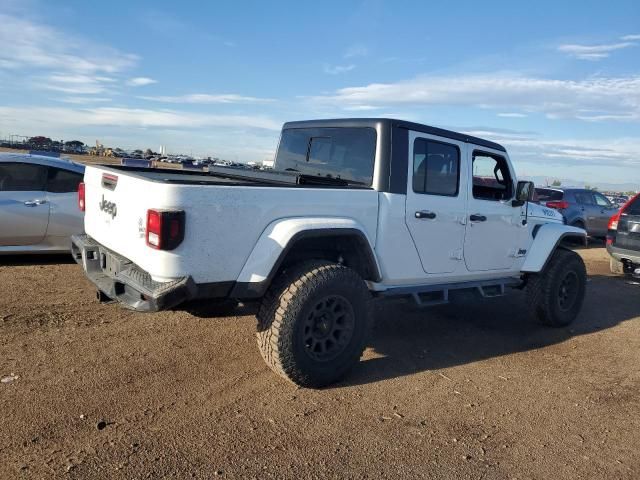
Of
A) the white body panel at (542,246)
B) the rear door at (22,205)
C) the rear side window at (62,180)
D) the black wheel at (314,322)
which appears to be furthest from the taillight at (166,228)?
the rear side window at (62,180)

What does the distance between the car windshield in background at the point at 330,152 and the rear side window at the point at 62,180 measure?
3138mm

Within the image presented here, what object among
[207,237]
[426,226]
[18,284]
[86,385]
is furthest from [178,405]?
[18,284]

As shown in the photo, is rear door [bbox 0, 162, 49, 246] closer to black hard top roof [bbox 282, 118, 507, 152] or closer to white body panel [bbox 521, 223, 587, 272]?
black hard top roof [bbox 282, 118, 507, 152]

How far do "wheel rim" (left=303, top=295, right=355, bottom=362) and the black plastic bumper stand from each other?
96 cm

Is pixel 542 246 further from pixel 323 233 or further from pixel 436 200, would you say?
pixel 323 233

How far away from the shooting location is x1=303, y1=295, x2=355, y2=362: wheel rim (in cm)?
412

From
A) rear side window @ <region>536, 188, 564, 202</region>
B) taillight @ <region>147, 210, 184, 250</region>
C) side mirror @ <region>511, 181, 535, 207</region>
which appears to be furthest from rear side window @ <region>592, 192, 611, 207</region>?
taillight @ <region>147, 210, 184, 250</region>

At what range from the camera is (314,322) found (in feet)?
13.7

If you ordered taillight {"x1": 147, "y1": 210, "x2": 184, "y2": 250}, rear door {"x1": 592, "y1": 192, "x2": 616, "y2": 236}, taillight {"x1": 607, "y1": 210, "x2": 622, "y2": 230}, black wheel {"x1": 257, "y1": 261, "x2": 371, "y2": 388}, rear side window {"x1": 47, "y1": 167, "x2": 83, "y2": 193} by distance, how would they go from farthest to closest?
rear door {"x1": 592, "y1": 192, "x2": 616, "y2": 236}, taillight {"x1": 607, "y1": 210, "x2": 622, "y2": 230}, rear side window {"x1": 47, "y1": 167, "x2": 83, "y2": 193}, black wheel {"x1": 257, "y1": 261, "x2": 371, "y2": 388}, taillight {"x1": 147, "y1": 210, "x2": 184, "y2": 250}

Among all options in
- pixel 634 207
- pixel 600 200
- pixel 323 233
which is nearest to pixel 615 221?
pixel 634 207

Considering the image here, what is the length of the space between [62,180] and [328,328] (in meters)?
4.88

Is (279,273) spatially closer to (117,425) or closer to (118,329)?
(117,425)

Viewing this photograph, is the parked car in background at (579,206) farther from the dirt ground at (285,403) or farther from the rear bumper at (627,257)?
the dirt ground at (285,403)

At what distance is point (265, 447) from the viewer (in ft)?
10.7
